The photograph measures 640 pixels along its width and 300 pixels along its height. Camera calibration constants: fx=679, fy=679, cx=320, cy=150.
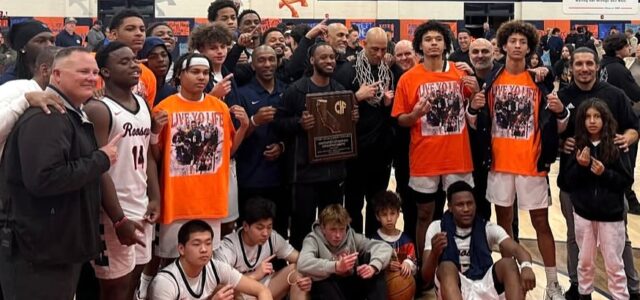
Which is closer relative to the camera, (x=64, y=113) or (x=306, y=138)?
(x=64, y=113)

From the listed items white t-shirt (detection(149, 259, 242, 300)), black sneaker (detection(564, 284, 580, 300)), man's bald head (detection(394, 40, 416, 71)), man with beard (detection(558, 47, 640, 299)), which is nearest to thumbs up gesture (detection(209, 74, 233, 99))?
white t-shirt (detection(149, 259, 242, 300))

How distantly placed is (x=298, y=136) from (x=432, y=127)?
3.02ft

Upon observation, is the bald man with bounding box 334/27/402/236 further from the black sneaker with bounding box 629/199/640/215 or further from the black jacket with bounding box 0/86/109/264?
the black sneaker with bounding box 629/199/640/215

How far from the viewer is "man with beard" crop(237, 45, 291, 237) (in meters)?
4.36

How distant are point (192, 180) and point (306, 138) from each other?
890 mm

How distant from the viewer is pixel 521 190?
4.41 metres

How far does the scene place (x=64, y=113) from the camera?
2.71 metres

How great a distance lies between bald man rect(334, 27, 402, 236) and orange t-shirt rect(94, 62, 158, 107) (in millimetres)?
1408

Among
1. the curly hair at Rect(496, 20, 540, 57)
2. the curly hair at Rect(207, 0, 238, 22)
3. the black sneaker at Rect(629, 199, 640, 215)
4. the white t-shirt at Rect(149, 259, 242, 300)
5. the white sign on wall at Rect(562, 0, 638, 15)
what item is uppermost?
the white sign on wall at Rect(562, 0, 638, 15)

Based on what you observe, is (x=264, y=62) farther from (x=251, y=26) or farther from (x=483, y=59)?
(x=483, y=59)

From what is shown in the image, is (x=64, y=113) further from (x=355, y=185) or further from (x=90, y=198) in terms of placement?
(x=355, y=185)

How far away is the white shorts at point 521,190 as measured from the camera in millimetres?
4383

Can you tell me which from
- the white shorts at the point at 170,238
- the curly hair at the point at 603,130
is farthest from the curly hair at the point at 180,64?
the curly hair at the point at 603,130

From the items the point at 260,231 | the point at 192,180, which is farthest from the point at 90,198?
the point at 260,231
